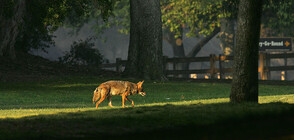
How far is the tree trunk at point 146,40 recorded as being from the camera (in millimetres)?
34344

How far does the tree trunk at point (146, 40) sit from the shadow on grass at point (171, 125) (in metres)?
20.5

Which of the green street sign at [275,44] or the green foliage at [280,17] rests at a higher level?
the green foliage at [280,17]

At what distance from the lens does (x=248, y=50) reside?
1580cm

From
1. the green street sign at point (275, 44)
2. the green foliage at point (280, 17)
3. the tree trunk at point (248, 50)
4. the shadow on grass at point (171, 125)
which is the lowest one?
the shadow on grass at point (171, 125)

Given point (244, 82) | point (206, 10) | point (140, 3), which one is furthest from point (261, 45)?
point (244, 82)

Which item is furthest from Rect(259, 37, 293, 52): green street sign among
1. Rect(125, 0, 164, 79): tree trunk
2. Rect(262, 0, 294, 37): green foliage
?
Rect(125, 0, 164, 79): tree trunk

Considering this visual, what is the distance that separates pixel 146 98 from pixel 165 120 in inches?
491

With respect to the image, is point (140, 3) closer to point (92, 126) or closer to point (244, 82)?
point (244, 82)

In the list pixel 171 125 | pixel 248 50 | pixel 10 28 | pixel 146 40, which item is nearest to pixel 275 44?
pixel 146 40

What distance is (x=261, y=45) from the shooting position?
43.2 metres

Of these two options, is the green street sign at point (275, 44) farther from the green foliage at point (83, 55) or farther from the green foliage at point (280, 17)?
the green foliage at point (83, 55)

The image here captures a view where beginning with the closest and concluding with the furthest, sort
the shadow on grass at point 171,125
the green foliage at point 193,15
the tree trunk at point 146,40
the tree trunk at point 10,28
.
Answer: the shadow on grass at point 171,125 → the tree trunk at point 146,40 → the tree trunk at point 10,28 → the green foliage at point 193,15

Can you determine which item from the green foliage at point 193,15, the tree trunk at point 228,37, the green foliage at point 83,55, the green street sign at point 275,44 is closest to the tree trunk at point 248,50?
the green street sign at point 275,44

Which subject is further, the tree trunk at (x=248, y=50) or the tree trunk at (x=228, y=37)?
the tree trunk at (x=228, y=37)
